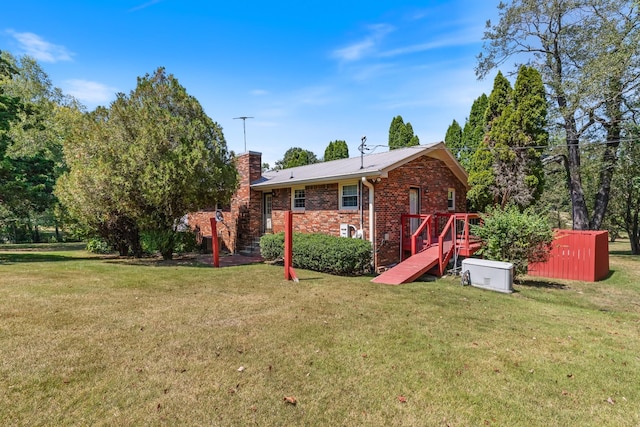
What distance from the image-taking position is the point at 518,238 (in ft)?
29.9

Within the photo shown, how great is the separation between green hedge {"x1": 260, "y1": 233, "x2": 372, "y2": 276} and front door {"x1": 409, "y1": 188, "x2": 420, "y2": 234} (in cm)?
272

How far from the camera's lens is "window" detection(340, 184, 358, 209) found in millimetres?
11422

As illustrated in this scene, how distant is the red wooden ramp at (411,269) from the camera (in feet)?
30.1

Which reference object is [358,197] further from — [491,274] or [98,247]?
[98,247]

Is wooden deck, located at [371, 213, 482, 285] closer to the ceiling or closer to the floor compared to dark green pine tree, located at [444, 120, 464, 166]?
closer to the floor

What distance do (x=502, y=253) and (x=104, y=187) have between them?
1225cm

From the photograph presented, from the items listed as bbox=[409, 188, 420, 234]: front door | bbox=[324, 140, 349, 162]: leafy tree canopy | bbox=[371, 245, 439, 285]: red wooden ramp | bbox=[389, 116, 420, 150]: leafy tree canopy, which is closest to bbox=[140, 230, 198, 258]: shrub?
bbox=[371, 245, 439, 285]: red wooden ramp

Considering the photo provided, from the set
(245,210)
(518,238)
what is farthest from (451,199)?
(245,210)

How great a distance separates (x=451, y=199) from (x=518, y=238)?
571 centimetres

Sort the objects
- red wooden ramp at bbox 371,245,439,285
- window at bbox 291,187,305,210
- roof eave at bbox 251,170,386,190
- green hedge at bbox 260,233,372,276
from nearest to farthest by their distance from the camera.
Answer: red wooden ramp at bbox 371,245,439,285 → green hedge at bbox 260,233,372,276 → roof eave at bbox 251,170,386,190 → window at bbox 291,187,305,210

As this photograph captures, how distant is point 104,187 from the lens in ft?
35.4

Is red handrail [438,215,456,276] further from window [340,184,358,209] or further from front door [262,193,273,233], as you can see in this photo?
front door [262,193,273,233]

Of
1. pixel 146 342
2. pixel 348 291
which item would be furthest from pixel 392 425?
pixel 348 291

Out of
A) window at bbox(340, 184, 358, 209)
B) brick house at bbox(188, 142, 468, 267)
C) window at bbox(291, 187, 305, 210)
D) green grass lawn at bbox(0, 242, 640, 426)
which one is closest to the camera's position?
green grass lawn at bbox(0, 242, 640, 426)
